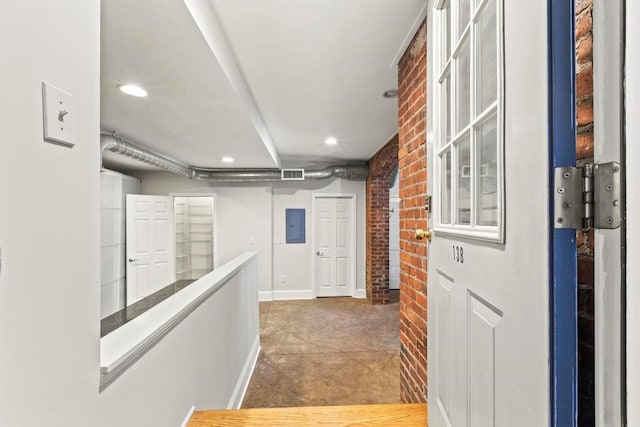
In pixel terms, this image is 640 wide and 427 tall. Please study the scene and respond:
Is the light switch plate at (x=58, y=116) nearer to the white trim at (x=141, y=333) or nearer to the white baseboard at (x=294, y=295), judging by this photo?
the white trim at (x=141, y=333)

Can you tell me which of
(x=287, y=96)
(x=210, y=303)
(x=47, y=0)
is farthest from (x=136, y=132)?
(x=47, y=0)

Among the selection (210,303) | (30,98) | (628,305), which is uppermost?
(30,98)

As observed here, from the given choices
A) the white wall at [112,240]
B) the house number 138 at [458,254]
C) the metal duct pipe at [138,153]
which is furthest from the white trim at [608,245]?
the white wall at [112,240]

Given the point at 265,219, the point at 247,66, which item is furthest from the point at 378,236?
the point at 247,66

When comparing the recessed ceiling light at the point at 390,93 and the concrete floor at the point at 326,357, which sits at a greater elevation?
the recessed ceiling light at the point at 390,93

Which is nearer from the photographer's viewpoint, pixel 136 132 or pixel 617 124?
pixel 617 124

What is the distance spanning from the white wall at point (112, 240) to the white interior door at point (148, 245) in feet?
0.47

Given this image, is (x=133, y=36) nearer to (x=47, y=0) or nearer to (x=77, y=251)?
(x=47, y=0)

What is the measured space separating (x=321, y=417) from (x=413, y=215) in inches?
47.1

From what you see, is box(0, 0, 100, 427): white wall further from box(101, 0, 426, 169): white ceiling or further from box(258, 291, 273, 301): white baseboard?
box(258, 291, 273, 301): white baseboard

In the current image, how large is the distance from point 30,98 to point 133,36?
106 centimetres

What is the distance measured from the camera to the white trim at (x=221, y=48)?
1.34 metres

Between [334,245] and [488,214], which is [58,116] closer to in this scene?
[488,214]

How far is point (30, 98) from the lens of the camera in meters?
0.61
